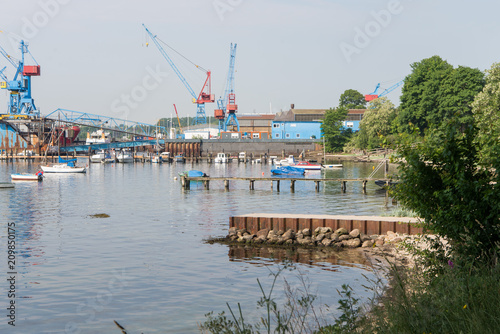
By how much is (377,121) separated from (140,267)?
369ft

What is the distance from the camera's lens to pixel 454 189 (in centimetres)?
1455

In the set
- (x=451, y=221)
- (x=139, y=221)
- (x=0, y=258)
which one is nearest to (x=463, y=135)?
(x=451, y=221)

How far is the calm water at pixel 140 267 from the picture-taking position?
1808 cm

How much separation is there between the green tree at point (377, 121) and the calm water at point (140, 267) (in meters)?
82.3

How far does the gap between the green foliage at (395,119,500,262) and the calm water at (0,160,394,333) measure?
4.14 meters

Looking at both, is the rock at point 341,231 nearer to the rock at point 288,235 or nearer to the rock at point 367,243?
the rock at point 367,243

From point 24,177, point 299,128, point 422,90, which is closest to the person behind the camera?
point 24,177

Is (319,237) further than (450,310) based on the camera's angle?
Yes

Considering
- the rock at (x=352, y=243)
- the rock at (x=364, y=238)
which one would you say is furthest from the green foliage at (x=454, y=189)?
the rock at (x=364, y=238)

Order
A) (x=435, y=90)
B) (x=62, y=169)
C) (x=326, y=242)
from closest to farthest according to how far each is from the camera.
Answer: (x=326, y=242), (x=435, y=90), (x=62, y=169)

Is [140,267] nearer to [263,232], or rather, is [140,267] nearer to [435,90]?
[263,232]

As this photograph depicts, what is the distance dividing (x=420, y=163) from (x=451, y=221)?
178 centimetres

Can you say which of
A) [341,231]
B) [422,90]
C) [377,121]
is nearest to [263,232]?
[341,231]

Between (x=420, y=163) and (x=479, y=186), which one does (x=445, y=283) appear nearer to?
(x=479, y=186)
